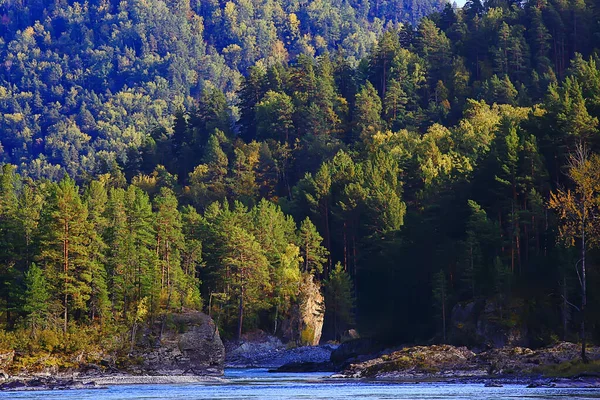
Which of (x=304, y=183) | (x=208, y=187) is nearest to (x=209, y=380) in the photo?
(x=304, y=183)

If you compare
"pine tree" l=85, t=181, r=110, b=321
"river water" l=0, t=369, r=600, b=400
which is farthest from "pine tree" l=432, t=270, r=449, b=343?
"pine tree" l=85, t=181, r=110, b=321

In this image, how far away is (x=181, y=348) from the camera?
119m

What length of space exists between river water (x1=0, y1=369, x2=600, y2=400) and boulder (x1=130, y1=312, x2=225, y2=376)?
1765cm

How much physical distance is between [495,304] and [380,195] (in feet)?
155

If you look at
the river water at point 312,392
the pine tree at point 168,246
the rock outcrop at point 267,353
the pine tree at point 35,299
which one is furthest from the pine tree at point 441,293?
the pine tree at point 35,299

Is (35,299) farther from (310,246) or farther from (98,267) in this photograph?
(310,246)

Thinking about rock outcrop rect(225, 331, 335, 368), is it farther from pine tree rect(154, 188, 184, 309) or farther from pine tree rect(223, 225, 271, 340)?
pine tree rect(154, 188, 184, 309)

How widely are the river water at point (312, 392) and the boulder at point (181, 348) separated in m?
17.6

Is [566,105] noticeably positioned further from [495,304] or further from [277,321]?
[277,321]

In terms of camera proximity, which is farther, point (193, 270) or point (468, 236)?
point (193, 270)

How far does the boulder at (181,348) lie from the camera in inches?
4500

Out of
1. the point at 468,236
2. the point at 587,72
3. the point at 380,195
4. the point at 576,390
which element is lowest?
the point at 576,390

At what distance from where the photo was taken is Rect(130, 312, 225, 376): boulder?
114 m

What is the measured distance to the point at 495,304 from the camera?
107m
